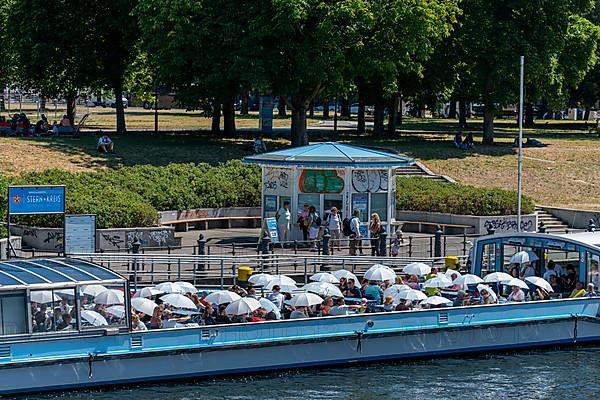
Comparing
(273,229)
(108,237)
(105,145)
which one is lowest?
(108,237)

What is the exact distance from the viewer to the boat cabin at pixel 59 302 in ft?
80.6

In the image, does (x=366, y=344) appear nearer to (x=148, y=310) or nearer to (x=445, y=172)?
(x=148, y=310)

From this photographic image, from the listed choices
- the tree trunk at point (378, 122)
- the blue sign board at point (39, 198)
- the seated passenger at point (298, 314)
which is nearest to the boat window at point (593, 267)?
the seated passenger at point (298, 314)

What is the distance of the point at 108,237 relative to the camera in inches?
1485

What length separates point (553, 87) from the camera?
6944 centimetres

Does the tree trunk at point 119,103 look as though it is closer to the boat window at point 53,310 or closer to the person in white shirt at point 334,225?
the person in white shirt at point 334,225

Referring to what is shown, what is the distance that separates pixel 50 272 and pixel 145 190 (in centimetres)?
1864

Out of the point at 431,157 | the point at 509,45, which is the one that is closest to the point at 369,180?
the point at 431,157

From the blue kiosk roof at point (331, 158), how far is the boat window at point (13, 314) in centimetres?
1611

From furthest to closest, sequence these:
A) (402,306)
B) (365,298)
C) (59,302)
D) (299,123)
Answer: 1. (299,123)
2. (365,298)
3. (402,306)
4. (59,302)

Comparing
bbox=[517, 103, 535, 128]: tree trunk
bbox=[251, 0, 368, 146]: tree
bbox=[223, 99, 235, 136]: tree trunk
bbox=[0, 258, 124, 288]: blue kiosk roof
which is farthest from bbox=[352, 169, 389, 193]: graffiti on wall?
bbox=[517, 103, 535, 128]: tree trunk

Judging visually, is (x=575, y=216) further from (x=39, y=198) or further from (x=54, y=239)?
(x=39, y=198)

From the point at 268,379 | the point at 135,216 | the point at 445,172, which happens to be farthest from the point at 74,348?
the point at 445,172

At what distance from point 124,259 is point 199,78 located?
27.9m
